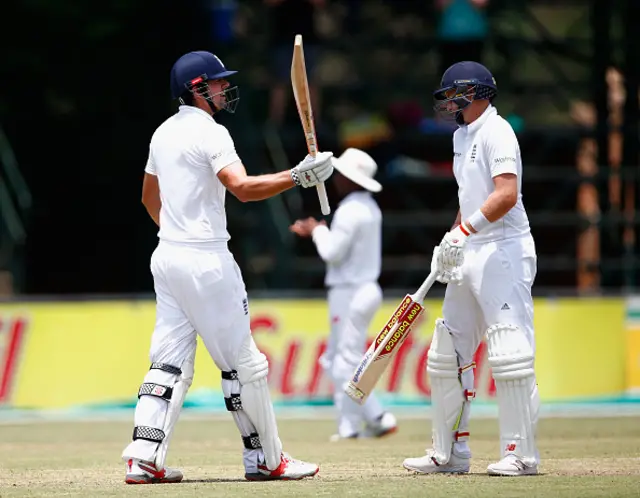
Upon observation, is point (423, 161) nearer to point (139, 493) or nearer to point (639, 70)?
point (639, 70)

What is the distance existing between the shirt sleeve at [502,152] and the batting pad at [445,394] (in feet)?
3.33

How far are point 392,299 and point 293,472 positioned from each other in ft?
23.7

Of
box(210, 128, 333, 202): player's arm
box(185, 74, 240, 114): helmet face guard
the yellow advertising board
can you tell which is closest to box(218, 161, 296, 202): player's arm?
box(210, 128, 333, 202): player's arm

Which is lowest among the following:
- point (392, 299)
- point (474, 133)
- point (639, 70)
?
point (392, 299)

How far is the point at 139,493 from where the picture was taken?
789 centimetres

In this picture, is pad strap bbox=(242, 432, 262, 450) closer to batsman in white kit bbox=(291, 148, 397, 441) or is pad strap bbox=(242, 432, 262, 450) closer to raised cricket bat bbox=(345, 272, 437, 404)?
raised cricket bat bbox=(345, 272, 437, 404)

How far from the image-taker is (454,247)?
27.8ft

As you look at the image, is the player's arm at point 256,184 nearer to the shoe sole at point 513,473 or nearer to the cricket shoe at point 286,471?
the cricket shoe at point 286,471

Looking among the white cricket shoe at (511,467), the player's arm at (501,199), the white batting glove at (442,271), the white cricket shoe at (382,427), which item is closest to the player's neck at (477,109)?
the player's arm at (501,199)

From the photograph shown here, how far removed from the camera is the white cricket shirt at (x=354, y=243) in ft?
39.8

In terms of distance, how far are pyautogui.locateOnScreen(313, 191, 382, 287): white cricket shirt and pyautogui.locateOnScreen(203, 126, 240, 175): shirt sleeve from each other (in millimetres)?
3626

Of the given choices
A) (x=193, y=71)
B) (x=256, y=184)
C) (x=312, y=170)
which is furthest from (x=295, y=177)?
(x=193, y=71)

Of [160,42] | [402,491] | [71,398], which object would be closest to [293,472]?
[402,491]

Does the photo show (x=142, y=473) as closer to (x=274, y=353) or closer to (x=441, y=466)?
(x=441, y=466)
